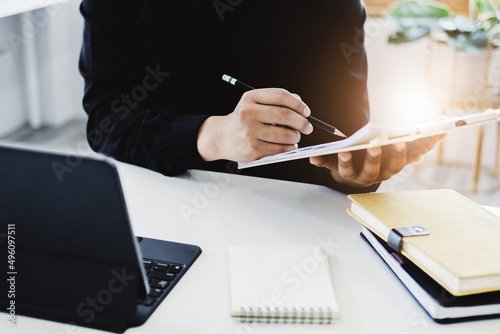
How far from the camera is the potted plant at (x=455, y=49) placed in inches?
101

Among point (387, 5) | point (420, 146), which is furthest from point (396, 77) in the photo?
point (420, 146)

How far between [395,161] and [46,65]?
278 cm

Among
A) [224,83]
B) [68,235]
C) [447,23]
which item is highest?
[447,23]

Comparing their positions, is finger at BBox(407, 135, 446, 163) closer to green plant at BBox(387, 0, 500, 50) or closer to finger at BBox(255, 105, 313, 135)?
finger at BBox(255, 105, 313, 135)

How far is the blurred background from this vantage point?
2.64 m

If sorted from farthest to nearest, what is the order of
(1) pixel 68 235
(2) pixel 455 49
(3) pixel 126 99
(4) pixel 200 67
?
1. (2) pixel 455 49
2. (4) pixel 200 67
3. (3) pixel 126 99
4. (1) pixel 68 235

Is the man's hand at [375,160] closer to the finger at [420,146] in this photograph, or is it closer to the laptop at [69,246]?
the finger at [420,146]

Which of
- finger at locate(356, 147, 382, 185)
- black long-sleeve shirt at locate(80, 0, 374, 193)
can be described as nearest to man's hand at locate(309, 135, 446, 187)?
finger at locate(356, 147, 382, 185)

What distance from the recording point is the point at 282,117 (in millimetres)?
897

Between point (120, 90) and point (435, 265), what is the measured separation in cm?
72

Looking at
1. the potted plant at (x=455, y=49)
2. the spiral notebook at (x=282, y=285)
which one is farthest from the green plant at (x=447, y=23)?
the spiral notebook at (x=282, y=285)

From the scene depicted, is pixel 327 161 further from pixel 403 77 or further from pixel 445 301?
pixel 403 77

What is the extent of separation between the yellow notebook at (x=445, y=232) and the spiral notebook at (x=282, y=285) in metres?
0.11

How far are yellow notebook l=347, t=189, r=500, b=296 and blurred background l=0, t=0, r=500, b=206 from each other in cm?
174
